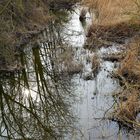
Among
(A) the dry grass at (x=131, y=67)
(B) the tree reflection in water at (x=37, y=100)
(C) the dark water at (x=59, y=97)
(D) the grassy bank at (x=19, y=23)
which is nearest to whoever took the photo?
(C) the dark water at (x=59, y=97)

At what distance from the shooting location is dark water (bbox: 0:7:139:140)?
805 cm

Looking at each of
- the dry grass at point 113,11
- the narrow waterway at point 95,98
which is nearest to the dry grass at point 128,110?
the narrow waterway at point 95,98

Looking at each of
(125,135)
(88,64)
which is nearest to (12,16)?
(88,64)

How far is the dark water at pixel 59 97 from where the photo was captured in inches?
317

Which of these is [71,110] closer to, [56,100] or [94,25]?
[56,100]

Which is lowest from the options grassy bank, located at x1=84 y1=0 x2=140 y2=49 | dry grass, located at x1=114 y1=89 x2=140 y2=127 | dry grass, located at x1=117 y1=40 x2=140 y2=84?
dry grass, located at x1=114 y1=89 x2=140 y2=127

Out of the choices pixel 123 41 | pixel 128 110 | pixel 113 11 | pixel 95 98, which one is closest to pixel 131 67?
pixel 95 98

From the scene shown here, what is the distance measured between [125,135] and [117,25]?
19.3 ft

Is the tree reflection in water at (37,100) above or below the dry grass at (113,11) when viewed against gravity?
below

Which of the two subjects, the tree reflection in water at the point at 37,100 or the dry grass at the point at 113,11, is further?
the dry grass at the point at 113,11

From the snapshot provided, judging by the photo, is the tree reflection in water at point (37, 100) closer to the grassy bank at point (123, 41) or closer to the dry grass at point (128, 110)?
the dry grass at point (128, 110)

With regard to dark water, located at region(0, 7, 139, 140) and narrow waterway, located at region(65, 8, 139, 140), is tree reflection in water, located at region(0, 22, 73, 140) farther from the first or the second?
narrow waterway, located at region(65, 8, 139, 140)

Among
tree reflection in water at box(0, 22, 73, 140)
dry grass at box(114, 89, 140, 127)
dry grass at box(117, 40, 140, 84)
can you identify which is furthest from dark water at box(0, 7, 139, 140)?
dry grass at box(117, 40, 140, 84)

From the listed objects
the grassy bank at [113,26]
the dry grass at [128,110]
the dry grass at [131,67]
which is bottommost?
the dry grass at [128,110]
